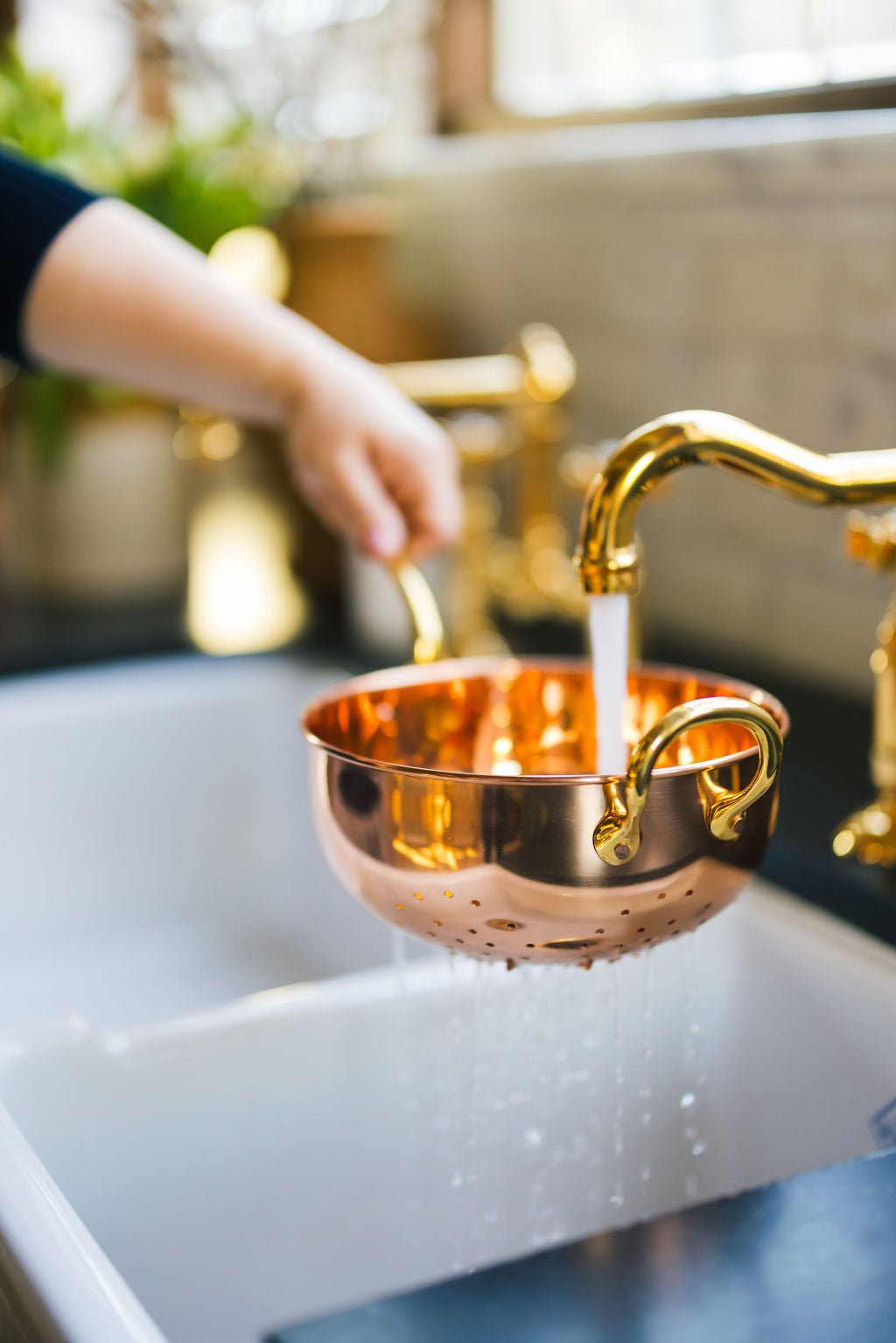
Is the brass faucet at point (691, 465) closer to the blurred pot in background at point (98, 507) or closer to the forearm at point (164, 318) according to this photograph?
the forearm at point (164, 318)

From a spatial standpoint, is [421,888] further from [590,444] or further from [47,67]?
[47,67]

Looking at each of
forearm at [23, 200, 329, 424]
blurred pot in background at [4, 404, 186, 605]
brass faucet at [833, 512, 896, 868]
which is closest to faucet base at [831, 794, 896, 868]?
brass faucet at [833, 512, 896, 868]

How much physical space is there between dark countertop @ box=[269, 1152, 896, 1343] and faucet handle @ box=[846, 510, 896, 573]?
32cm

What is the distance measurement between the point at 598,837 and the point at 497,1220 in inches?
10.0

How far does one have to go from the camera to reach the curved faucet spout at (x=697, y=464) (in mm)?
504

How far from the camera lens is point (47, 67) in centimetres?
143

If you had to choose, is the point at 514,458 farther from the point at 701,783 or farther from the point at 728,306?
the point at 701,783

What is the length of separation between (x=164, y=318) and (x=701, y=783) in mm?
527

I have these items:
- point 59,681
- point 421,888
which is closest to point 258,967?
point 59,681

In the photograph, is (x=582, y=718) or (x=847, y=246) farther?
(x=847, y=246)

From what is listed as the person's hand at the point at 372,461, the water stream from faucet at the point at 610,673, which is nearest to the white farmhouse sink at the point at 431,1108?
the water stream from faucet at the point at 610,673

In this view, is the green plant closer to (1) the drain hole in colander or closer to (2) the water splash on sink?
(2) the water splash on sink

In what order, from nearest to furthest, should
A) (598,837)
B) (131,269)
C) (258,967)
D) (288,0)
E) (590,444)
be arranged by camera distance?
(598,837), (131,269), (258,967), (590,444), (288,0)

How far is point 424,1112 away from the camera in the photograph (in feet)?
2.29
